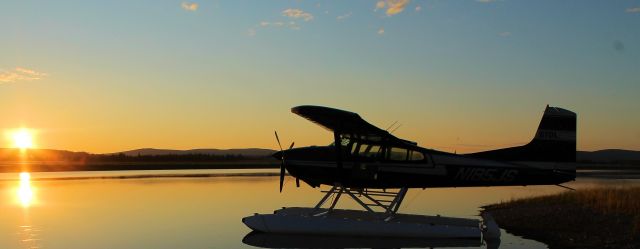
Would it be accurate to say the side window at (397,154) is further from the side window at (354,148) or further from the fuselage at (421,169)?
the side window at (354,148)

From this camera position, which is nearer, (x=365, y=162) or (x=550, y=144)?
(x=365, y=162)

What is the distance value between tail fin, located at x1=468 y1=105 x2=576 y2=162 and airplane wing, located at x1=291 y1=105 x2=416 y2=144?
2.51m

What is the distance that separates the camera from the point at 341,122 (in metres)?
13.4

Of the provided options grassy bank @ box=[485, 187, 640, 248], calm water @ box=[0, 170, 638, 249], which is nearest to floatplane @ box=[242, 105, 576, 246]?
grassy bank @ box=[485, 187, 640, 248]

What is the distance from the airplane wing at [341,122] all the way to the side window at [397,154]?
0.23 m

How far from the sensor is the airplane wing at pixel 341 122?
42.2 ft

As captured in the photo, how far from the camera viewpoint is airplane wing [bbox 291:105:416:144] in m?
12.9

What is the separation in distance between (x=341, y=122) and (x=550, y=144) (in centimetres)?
501

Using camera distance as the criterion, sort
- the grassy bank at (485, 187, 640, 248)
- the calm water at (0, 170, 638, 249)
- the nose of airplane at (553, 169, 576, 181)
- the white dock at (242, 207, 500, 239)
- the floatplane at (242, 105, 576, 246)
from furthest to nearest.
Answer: the nose of airplane at (553, 169, 576, 181) < the floatplane at (242, 105, 576, 246) < the white dock at (242, 207, 500, 239) < the calm water at (0, 170, 638, 249) < the grassy bank at (485, 187, 640, 248)

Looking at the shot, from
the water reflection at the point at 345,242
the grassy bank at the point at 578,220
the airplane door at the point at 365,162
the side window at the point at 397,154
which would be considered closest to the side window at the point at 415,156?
the side window at the point at 397,154

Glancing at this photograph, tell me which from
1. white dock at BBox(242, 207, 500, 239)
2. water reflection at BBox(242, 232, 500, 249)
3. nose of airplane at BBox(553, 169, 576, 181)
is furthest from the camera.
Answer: nose of airplane at BBox(553, 169, 576, 181)

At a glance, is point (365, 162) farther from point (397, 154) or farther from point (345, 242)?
point (345, 242)

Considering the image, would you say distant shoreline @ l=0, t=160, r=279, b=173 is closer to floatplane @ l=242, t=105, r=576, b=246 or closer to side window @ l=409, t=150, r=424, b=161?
floatplane @ l=242, t=105, r=576, b=246

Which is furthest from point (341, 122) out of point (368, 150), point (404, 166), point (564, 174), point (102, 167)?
point (102, 167)
